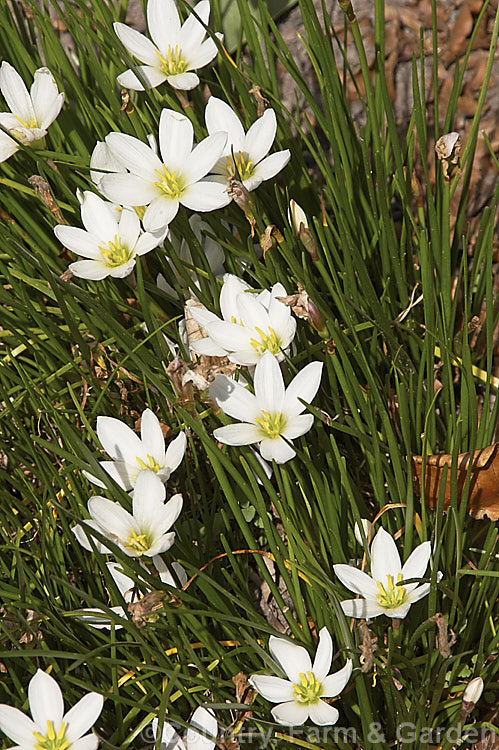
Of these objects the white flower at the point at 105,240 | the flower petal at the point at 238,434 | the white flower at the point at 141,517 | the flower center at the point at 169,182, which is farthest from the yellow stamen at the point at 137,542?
the flower center at the point at 169,182

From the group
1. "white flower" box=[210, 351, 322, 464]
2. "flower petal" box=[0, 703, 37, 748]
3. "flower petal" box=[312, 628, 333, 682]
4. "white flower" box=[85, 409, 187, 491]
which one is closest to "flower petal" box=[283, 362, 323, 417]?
"white flower" box=[210, 351, 322, 464]

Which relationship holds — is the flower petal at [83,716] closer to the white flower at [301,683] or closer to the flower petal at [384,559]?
the white flower at [301,683]

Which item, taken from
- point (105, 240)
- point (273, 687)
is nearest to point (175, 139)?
point (105, 240)

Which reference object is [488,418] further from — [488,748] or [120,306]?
[120,306]

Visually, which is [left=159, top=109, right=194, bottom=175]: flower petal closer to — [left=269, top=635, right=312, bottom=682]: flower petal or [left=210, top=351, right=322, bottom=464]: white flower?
Answer: [left=210, top=351, right=322, bottom=464]: white flower

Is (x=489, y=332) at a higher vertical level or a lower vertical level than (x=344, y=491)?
higher

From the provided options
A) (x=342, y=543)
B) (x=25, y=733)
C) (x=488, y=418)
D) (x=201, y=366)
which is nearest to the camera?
(x=25, y=733)

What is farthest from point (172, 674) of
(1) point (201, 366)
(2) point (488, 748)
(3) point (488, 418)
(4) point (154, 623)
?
(3) point (488, 418)
